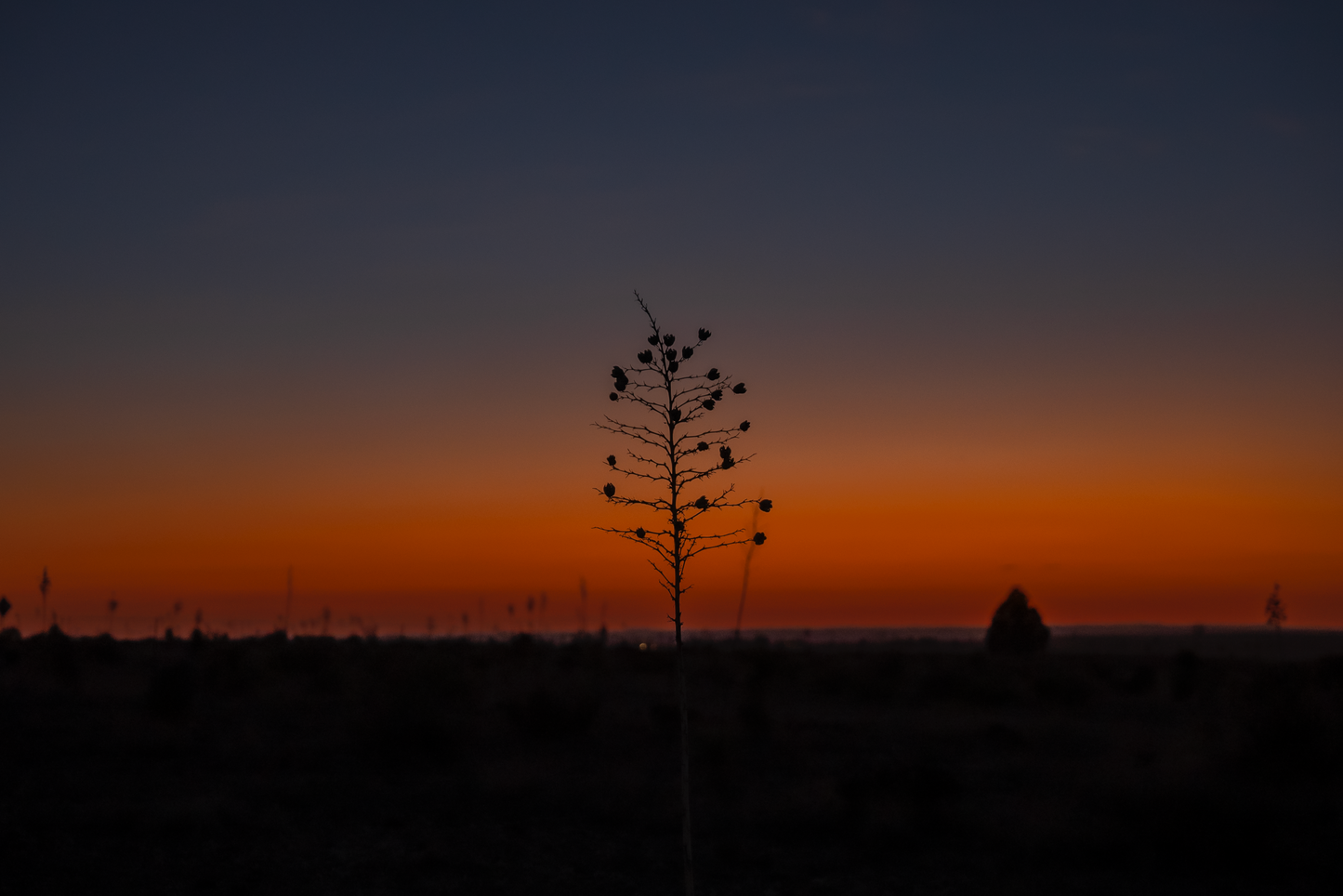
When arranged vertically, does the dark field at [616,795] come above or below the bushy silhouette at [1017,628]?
below

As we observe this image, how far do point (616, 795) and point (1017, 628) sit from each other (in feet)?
180

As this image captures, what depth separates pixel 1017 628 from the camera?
7156cm

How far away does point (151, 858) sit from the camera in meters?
17.1

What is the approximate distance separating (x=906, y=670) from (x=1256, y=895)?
137 feet

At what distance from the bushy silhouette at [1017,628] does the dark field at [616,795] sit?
3530cm

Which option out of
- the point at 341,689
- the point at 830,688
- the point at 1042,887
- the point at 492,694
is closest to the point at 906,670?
the point at 830,688

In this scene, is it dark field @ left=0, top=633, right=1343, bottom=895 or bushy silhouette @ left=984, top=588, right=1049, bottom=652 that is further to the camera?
bushy silhouette @ left=984, top=588, right=1049, bottom=652

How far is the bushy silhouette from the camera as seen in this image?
71125mm

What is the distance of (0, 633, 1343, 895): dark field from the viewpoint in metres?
17.2

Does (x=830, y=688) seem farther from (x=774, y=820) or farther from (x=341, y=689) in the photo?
(x=774, y=820)

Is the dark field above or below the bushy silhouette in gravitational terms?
below

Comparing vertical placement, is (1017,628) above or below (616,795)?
above

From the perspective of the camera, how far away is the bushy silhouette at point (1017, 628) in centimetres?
7112

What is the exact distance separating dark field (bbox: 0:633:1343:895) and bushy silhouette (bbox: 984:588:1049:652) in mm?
35305
